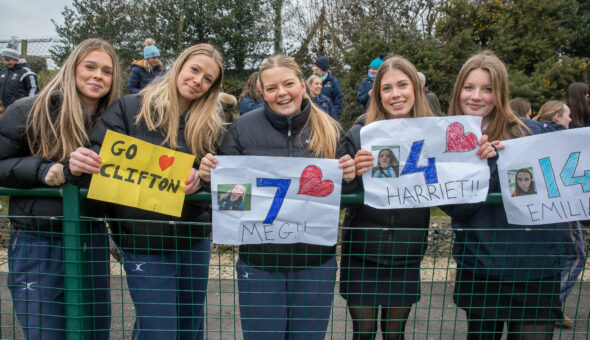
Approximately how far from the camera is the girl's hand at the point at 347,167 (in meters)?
2.09

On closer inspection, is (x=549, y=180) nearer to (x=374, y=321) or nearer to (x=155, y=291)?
(x=374, y=321)

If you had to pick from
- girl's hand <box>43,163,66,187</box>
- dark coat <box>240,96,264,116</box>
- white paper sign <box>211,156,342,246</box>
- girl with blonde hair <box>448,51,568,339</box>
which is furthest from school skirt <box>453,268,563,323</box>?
dark coat <box>240,96,264,116</box>

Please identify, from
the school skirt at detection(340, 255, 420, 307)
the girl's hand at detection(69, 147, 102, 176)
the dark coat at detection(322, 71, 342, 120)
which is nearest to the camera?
the girl's hand at detection(69, 147, 102, 176)

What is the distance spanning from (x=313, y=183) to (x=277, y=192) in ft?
0.58

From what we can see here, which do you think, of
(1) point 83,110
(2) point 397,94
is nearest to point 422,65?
(2) point 397,94

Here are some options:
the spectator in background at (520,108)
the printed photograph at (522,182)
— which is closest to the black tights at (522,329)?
the printed photograph at (522,182)

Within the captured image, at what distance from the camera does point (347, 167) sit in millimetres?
2105

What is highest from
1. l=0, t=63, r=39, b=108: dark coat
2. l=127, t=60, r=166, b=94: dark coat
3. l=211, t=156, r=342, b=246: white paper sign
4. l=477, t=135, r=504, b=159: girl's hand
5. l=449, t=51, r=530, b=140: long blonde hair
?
l=127, t=60, r=166, b=94: dark coat

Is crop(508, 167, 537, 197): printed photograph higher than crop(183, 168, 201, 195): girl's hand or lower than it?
higher

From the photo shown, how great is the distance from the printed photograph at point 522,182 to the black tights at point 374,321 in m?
0.84

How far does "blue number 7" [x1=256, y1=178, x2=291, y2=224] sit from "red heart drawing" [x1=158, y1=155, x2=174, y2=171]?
0.43m

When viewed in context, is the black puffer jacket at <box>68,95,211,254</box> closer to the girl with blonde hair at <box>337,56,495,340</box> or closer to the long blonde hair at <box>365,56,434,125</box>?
the girl with blonde hair at <box>337,56,495,340</box>

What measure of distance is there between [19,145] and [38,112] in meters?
0.19

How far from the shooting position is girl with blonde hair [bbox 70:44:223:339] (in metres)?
2.23
